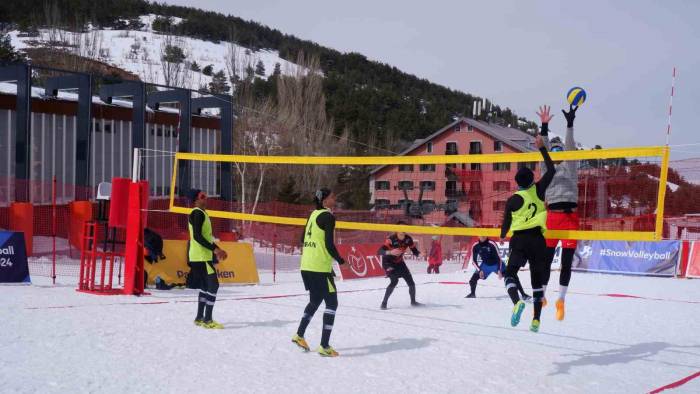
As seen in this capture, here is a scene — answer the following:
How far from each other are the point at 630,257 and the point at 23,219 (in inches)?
696

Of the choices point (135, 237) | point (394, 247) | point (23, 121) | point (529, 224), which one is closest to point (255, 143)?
point (23, 121)

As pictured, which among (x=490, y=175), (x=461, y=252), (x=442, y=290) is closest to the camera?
(x=490, y=175)

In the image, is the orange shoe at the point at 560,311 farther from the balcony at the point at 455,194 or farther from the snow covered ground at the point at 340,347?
the balcony at the point at 455,194

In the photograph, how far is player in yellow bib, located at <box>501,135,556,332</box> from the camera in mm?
7910

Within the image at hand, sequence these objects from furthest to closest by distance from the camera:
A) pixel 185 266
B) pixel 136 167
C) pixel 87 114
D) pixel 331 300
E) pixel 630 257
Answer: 1. pixel 87 114
2. pixel 630 257
3. pixel 185 266
4. pixel 136 167
5. pixel 331 300

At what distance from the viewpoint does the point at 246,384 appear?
6711 mm

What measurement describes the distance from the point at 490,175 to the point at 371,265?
374 inches

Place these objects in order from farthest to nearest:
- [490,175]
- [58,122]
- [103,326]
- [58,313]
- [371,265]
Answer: [58,122] < [371,265] < [490,175] < [58,313] < [103,326]

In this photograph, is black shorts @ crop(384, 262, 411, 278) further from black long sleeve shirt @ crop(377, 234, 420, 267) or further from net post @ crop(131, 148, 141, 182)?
net post @ crop(131, 148, 141, 182)

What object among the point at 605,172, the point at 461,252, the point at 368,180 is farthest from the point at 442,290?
the point at 368,180

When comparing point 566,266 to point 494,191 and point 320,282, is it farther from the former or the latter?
point 320,282

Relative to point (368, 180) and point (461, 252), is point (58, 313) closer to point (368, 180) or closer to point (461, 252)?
point (461, 252)

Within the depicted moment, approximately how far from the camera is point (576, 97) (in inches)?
334

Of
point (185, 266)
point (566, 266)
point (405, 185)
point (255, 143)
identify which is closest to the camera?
point (566, 266)
